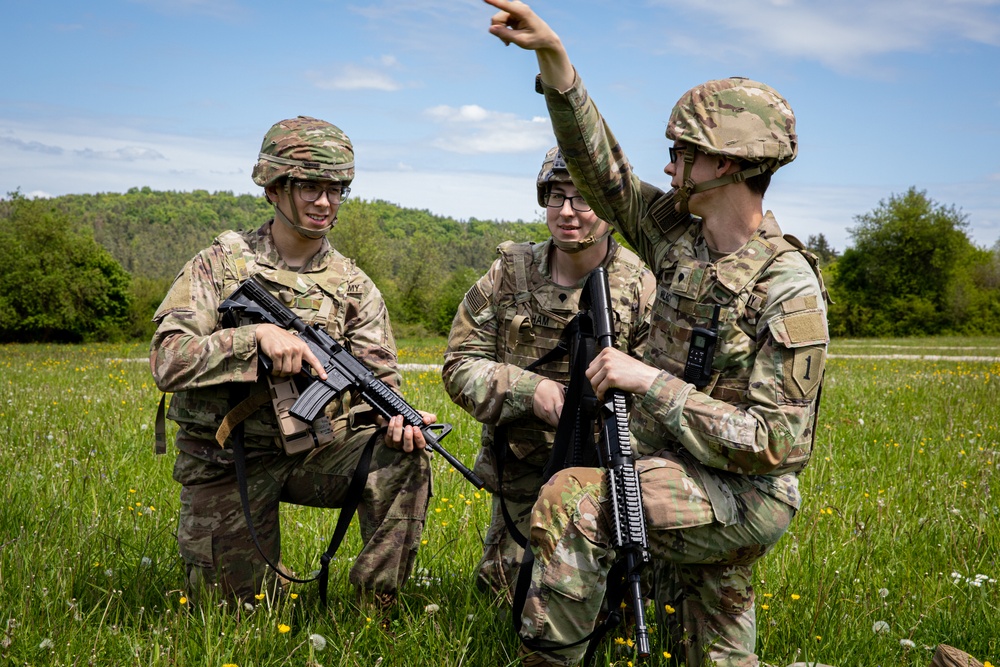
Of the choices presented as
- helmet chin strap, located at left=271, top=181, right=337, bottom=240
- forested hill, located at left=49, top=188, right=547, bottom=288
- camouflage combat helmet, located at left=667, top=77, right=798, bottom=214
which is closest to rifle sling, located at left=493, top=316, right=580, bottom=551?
camouflage combat helmet, located at left=667, top=77, right=798, bottom=214

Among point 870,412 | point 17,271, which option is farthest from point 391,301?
point 870,412

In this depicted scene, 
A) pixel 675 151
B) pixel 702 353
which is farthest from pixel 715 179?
pixel 702 353

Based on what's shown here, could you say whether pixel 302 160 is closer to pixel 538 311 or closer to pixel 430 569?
pixel 538 311

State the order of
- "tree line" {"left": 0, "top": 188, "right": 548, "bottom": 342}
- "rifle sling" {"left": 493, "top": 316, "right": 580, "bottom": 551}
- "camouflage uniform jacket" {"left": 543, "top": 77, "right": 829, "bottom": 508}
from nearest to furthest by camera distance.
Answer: "camouflage uniform jacket" {"left": 543, "top": 77, "right": 829, "bottom": 508}, "rifle sling" {"left": 493, "top": 316, "right": 580, "bottom": 551}, "tree line" {"left": 0, "top": 188, "right": 548, "bottom": 342}

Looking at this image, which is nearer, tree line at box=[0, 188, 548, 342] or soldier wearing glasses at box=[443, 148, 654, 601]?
soldier wearing glasses at box=[443, 148, 654, 601]

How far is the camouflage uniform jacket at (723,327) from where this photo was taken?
9.40ft

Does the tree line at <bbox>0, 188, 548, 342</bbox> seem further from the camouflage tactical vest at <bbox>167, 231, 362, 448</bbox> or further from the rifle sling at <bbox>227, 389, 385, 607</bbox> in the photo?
the rifle sling at <bbox>227, 389, 385, 607</bbox>

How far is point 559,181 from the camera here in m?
4.30

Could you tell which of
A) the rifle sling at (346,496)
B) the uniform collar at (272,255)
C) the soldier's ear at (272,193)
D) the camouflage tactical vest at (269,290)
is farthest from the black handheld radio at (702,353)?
the soldier's ear at (272,193)

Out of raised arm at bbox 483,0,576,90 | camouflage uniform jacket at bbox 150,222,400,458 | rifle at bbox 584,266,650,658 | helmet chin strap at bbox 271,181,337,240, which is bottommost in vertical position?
rifle at bbox 584,266,650,658

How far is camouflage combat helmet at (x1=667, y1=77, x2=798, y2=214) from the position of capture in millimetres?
3039

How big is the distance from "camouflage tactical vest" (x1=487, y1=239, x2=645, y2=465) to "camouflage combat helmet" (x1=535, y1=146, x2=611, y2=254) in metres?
0.20

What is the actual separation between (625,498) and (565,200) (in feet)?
6.28

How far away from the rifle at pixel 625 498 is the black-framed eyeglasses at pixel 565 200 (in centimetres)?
144
